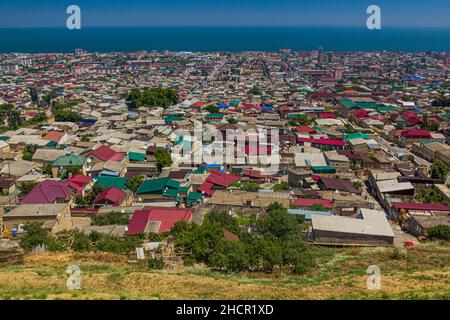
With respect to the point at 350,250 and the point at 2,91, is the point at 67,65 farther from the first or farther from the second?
the point at 350,250

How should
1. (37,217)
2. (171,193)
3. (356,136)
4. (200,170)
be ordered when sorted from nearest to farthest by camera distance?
(37,217)
(171,193)
(200,170)
(356,136)

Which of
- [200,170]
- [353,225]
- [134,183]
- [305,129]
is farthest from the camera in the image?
[305,129]

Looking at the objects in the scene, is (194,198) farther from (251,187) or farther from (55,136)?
(55,136)

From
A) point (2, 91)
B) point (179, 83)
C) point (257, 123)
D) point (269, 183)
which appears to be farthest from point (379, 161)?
point (2, 91)

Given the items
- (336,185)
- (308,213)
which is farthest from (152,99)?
(308,213)

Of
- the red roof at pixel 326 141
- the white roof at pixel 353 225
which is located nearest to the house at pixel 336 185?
the white roof at pixel 353 225

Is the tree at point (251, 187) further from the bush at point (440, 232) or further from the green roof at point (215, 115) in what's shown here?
the green roof at point (215, 115)
